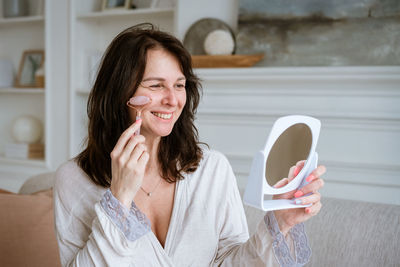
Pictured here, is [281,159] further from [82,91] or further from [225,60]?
[82,91]

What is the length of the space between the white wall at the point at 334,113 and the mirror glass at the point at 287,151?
117 centimetres

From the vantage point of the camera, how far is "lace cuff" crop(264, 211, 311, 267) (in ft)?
Answer: 3.63

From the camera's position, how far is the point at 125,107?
4.30 ft

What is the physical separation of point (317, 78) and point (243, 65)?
16.2 inches

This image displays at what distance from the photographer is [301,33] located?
219 cm

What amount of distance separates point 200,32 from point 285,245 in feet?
5.16

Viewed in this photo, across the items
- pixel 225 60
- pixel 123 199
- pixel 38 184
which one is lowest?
pixel 38 184

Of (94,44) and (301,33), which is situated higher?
(301,33)

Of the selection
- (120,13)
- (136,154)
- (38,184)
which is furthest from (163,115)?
(120,13)

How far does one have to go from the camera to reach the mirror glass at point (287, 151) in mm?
942

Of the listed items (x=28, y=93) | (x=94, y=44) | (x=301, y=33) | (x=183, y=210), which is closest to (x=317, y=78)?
(x=301, y=33)

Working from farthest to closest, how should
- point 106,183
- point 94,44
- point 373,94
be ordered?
point 94,44 → point 373,94 → point 106,183

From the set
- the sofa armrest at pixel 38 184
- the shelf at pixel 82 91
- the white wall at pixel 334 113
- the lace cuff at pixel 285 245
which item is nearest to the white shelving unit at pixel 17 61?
the shelf at pixel 82 91

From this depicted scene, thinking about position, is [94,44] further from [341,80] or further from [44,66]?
[341,80]
